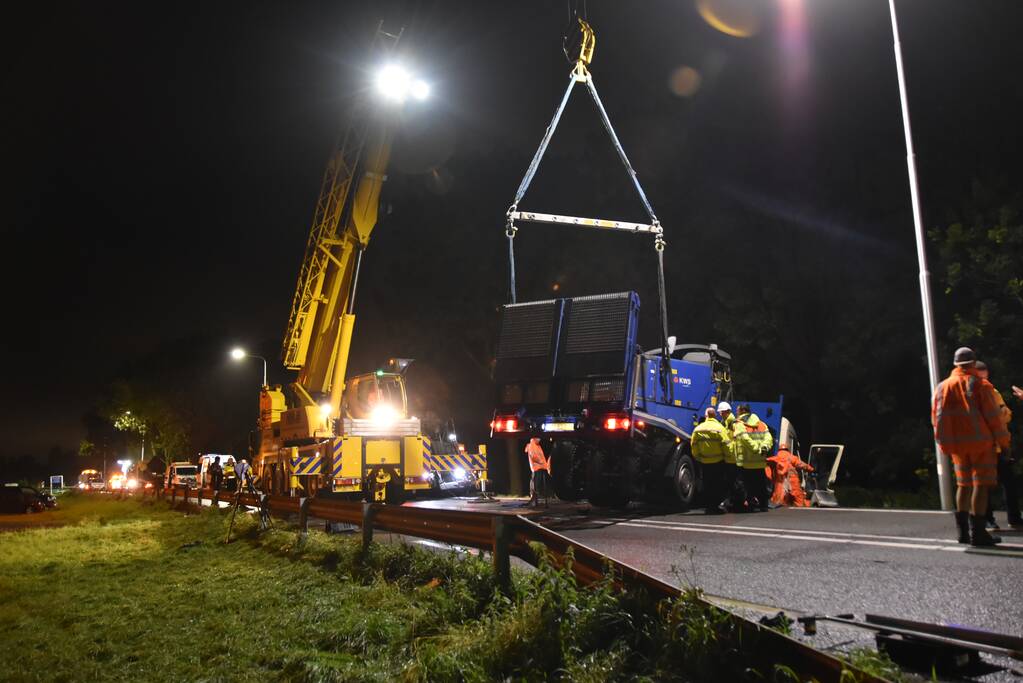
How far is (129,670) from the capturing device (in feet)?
16.5

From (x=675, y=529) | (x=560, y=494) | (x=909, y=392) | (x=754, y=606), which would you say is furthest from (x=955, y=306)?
(x=754, y=606)

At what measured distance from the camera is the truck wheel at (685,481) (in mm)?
11664

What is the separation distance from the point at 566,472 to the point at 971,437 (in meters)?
6.66

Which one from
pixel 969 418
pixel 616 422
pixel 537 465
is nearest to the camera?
pixel 969 418

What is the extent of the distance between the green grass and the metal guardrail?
3.8 inches

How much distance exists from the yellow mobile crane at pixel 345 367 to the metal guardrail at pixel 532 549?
680 centimetres

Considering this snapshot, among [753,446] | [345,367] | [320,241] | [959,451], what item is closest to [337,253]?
[320,241]

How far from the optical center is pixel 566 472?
12172mm

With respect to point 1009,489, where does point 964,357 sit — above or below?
above

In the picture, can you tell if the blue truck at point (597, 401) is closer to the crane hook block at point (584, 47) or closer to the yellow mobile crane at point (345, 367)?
the crane hook block at point (584, 47)

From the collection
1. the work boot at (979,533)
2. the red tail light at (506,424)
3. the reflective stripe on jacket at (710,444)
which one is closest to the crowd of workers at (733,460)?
the reflective stripe on jacket at (710,444)

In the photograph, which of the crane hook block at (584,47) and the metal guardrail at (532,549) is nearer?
the metal guardrail at (532,549)

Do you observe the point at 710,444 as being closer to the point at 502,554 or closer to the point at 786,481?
the point at 786,481

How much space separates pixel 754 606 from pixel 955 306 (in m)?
16.1
